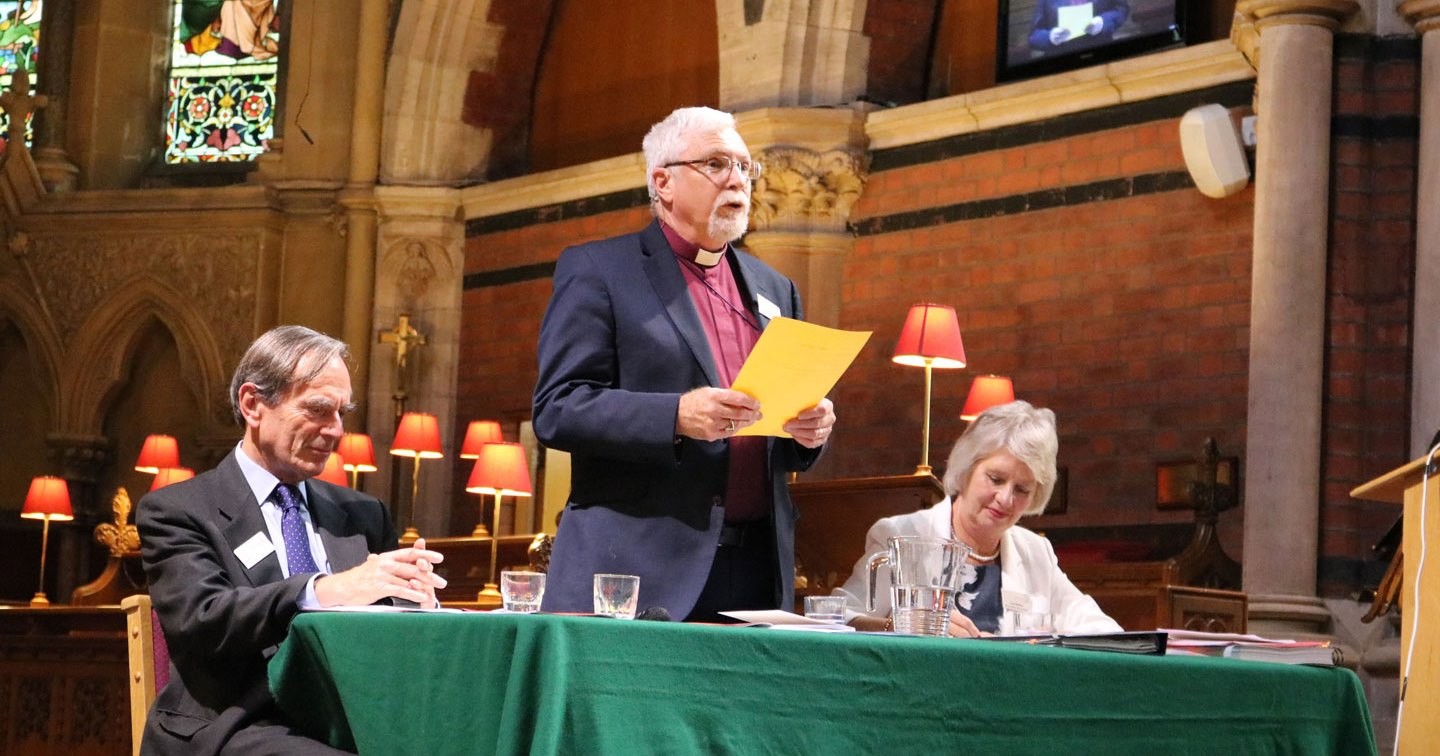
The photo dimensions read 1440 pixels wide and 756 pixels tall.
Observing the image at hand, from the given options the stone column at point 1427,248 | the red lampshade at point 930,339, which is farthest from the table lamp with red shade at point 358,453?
the stone column at point 1427,248

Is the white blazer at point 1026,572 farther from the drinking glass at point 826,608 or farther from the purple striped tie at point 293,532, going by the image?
the purple striped tie at point 293,532

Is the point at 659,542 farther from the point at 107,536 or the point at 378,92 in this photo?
the point at 378,92

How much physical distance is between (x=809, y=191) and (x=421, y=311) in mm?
3041

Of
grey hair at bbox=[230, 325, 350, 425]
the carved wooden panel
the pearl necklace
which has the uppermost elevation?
grey hair at bbox=[230, 325, 350, 425]

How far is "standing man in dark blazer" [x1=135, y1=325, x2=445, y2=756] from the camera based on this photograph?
2588 millimetres

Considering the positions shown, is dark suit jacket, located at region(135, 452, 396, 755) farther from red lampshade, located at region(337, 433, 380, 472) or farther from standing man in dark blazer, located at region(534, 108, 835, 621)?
red lampshade, located at region(337, 433, 380, 472)

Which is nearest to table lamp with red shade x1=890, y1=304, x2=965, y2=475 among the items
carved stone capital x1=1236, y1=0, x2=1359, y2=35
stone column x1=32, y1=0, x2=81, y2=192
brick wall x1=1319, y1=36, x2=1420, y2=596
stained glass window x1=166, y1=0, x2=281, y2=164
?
brick wall x1=1319, y1=36, x2=1420, y2=596

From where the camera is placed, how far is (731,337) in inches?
123

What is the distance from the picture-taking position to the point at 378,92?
38.3ft

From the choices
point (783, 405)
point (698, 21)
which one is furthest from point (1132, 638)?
point (698, 21)

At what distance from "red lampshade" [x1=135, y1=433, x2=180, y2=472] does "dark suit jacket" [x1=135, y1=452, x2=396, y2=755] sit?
7898mm

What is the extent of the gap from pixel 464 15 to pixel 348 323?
1.87m

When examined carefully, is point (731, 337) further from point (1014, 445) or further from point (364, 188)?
point (364, 188)

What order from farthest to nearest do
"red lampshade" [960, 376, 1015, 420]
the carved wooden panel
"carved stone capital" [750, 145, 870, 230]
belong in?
1. "carved stone capital" [750, 145, 870, 230]
2. "red lampshade" [960, 376, 1015, 420]
3. the carved wooden panel
